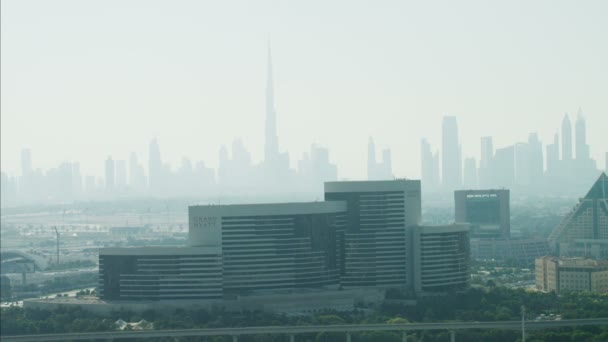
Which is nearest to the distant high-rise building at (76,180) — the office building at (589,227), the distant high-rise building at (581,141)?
the distant high-rise building at (581,141)

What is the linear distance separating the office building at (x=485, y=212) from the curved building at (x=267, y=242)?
2109 cm

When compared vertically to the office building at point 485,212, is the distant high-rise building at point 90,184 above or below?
above

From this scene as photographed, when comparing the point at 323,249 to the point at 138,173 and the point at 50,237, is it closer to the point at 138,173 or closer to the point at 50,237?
the point at 50,237

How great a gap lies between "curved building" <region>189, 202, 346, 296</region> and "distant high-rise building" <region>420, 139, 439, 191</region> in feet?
271

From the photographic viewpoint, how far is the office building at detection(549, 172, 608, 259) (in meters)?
51.9

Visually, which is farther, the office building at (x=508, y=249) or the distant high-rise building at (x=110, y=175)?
the distant high-rise building at (x=110, y=175)

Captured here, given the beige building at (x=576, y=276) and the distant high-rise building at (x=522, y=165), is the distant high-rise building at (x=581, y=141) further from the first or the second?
the beige building at (x=576, y=276)

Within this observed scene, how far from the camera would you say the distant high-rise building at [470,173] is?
115m

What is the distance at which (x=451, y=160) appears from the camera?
119000 mm

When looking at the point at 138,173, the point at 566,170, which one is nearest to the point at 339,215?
the point at 566,170

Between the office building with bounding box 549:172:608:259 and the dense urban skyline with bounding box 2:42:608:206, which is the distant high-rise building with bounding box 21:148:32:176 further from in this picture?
the office building with bounding box 549:172:608:259

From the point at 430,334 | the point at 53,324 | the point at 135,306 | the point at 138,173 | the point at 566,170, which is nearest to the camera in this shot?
the point at 430,334

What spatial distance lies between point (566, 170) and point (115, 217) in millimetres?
39450

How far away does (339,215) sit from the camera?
38219 mm
